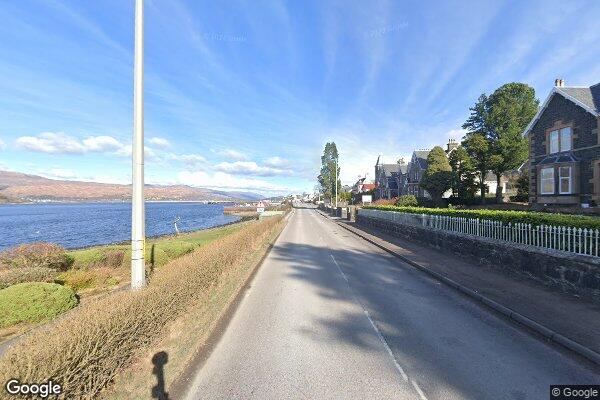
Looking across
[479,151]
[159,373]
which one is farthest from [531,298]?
[479,151]

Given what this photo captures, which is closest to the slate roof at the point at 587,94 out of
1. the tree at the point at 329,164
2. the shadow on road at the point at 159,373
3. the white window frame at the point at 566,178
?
the white window frame at the point at 566,178

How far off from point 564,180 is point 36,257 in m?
31.6

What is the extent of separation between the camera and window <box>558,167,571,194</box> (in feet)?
76.2

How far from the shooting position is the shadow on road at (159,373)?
4230 mm

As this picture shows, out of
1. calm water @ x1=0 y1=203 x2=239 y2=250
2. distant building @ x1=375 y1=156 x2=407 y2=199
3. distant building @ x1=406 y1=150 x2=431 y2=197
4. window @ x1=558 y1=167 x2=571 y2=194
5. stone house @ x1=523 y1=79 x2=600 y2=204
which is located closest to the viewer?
stone house @ x1=523 y1=79 x2=600 y2=204

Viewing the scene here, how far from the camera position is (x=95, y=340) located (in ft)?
12.7

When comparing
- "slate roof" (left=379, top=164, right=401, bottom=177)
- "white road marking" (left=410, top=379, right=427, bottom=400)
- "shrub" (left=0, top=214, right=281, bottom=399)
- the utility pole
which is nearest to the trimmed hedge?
"white road marking" (left=410, top=379, right=427, bottom=400)

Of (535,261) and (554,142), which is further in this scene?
(554,142)

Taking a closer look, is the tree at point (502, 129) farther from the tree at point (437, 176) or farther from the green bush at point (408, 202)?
the green bush at point (408, 202)

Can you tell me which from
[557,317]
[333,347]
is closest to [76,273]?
[333,347]

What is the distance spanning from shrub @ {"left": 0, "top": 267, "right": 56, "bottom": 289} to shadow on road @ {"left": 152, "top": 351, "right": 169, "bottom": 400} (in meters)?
7.35

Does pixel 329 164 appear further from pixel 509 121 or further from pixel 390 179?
pixel 509 121

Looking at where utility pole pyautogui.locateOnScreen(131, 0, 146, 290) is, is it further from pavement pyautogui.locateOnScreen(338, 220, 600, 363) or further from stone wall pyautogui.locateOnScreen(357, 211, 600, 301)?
stone wall pyautogui.locateOnScreen(357, 211, 600, 301)

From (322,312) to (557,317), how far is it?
5.04 metres
